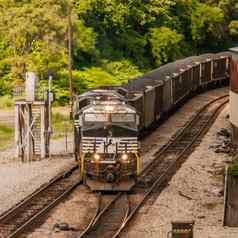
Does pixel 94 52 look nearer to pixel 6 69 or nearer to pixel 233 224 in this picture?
pixel 6 69

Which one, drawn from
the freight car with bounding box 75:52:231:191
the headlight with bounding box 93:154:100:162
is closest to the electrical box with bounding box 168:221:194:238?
the freight car with bounding box 75:52:231:191

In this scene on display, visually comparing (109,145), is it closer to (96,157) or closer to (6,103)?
(96,157)

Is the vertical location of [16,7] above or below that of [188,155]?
above

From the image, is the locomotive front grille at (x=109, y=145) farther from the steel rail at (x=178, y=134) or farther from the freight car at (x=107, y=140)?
the steel rail at (x=178, y=134)

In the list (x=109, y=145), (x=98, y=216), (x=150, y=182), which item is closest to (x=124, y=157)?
(x=109, y=145)

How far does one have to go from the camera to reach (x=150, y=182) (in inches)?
1085

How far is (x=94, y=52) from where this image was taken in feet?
222

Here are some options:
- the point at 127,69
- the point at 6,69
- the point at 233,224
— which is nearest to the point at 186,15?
the point at 127,69

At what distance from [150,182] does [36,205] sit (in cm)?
528

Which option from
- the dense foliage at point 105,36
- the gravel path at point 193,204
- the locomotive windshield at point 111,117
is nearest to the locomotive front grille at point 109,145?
the locomotive windshield at point 111,117

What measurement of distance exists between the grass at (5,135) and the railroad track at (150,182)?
9.19 m

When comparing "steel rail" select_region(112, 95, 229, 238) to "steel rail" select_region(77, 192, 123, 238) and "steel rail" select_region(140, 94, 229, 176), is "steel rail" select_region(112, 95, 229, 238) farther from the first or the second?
"steel rail" select_region(77, 192, 123, 238)

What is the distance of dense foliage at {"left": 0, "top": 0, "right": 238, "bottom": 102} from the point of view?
56.0m

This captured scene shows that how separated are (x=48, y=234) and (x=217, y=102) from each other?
34.4m
